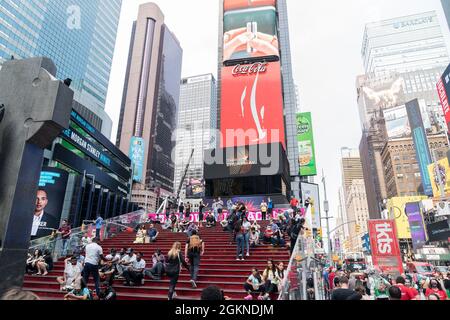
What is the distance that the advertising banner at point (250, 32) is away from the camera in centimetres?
A: 4319

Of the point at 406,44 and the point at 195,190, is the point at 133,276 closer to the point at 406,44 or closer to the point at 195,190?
the point at 195,190

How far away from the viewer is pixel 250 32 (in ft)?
147

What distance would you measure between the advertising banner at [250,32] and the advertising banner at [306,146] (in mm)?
28374

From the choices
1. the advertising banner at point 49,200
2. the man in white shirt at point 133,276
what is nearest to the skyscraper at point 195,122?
the advertising banner at point 49,200

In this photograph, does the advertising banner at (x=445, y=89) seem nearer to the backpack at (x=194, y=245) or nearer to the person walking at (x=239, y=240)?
the person walking at (x=239, y=240)

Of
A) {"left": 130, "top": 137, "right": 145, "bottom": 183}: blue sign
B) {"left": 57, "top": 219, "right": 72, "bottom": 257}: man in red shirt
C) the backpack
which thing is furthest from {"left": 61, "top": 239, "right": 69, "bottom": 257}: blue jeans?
{"left": 130, "top": 137, "right": 145, "bottom": 183}: blue sign

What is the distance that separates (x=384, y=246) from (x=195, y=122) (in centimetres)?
17633

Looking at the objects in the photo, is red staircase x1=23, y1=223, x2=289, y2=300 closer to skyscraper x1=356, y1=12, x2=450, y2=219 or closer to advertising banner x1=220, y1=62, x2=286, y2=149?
advertising banner x1=220, y1=62, x2=286, y2=149

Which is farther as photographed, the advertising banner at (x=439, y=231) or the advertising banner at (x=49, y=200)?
the advertising banner at (x=439, y=231)

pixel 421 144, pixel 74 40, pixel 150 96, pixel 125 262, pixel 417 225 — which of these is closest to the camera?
pixel 125 262

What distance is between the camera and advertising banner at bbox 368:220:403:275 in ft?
42.8

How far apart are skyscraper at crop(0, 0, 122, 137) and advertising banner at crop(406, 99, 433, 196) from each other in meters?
84.9

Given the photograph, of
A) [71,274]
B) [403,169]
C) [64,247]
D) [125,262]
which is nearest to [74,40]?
[64,247]

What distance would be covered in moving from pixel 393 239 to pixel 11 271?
48.3 feet
